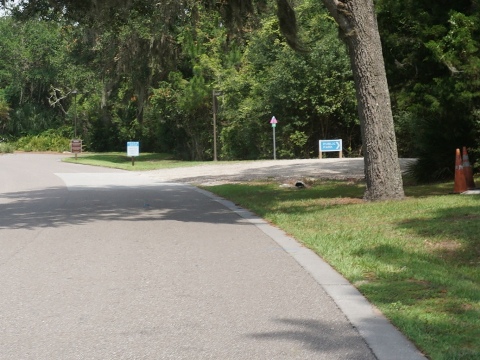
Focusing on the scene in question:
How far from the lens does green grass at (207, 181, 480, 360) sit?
6227 millimetres

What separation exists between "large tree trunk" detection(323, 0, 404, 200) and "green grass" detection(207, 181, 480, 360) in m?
0.54

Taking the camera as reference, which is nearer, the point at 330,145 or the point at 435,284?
the point at 435,284

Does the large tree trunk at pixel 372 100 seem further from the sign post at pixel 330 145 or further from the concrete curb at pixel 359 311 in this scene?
the sign post at pixel 330 145

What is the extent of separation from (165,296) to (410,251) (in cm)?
355

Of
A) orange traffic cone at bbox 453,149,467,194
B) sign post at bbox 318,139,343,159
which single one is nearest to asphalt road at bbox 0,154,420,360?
orange traffic cone at bbox 453,149,467,194

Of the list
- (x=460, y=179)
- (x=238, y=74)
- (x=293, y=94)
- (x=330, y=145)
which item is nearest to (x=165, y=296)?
(x=460, y=179)

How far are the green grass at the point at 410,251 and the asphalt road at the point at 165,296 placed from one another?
0.37 metres

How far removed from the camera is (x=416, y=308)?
682 centimetres

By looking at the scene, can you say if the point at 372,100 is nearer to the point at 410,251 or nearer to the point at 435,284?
the point at 410,251

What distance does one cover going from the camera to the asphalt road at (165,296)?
589cm

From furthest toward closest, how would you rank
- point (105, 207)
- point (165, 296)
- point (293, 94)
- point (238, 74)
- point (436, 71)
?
point (238, 74) < point (293, 94) < point (436, 71) < point (105, 207) < point (165, 296)

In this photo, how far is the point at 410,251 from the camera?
980 cm

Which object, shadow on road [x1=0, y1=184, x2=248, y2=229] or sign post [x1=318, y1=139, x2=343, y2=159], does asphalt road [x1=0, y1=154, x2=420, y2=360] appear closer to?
shadow on road [x1=0, y1=184, x2=248, y2=229]

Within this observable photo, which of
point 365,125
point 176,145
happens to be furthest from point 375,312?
point 176,145
